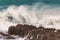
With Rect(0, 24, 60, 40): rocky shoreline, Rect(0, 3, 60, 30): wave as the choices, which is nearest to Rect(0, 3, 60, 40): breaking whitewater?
Rect(0, 3, 60, 30): wave

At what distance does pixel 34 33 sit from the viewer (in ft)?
41.1

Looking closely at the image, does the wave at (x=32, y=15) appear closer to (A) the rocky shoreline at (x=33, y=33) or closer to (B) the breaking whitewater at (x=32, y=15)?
(B) the breaking whitewater at (x=32, y=15)

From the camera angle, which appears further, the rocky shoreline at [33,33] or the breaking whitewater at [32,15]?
the breaking whitewater at [32,15]

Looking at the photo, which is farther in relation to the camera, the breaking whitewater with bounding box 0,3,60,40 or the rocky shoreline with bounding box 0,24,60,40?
the breaking whitewater with bounding box 0,3,60,40

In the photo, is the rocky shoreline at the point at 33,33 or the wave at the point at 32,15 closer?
the rocky shoreline at the point at 33,33

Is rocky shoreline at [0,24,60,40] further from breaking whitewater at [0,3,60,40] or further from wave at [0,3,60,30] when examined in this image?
wave at [0,3,60,30]

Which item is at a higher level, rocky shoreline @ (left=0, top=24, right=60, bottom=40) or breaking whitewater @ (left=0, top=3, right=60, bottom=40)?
Answer: breaking whitewater @ (left=0, top=3, right=60, bottom=40)

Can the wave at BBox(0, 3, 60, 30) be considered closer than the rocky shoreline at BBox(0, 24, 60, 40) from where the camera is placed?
No

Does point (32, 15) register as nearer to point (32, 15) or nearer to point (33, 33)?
point (32, 15)

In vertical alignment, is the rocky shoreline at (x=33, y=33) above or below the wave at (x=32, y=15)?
below

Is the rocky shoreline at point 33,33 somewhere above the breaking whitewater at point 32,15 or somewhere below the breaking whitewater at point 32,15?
below

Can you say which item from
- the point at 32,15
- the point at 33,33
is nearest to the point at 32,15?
the point at 32,15

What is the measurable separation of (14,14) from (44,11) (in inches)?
112

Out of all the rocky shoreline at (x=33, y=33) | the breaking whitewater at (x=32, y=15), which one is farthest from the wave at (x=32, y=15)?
the rocky shoreline at (x=33, y=33)
